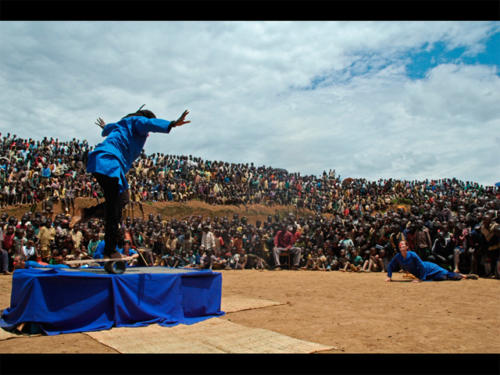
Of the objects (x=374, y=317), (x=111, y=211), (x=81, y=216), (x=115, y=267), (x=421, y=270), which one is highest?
(x=81, y=216)

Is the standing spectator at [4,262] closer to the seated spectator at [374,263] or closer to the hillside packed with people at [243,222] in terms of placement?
the hillside packed with people at [243,222]

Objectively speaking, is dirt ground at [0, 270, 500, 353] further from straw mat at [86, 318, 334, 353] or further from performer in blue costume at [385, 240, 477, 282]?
performer in blue costume at [385, 240, 477, 282]

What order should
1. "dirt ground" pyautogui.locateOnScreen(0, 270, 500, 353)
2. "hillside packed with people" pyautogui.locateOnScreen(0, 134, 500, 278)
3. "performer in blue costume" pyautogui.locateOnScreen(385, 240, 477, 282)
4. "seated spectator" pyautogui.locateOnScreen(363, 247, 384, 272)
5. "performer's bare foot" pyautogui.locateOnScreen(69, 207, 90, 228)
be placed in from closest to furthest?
"dirt ground" pyautogui.locateOnScreen(0, 270, 500, 353)
"performer in blue costume" pyautogui.locateOnScreen(385, 240, 477, 282)
"hillside packed with people" pyautogui.locateOnScreen(0, 134, 500, 278)
"seated spectator" pyautogui.locateOnScreen(363, 247, 384, 272)
"performer's bare foot" pyautogui.locateOnScreen(69, 207, 90, 228)

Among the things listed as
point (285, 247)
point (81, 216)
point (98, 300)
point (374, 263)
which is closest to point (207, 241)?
point (285, 247)

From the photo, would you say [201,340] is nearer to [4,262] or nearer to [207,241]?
[4,262]

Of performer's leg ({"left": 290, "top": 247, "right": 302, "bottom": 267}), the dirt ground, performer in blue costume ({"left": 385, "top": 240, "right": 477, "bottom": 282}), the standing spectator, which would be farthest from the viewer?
performer's leg ({"left": 290, "top": 247, "right": 302, "bottom": 267})

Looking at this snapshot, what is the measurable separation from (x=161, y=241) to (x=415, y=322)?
439 inches

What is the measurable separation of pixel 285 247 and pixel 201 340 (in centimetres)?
927

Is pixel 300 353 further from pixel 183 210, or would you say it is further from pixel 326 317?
pixel 183 210

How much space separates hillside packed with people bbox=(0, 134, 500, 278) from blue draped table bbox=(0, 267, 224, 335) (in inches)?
23.6

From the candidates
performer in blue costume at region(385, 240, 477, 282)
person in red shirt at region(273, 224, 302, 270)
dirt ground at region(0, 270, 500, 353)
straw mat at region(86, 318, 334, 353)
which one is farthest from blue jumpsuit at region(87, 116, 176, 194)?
person in red shirt at region(273, 224, 302, 270)

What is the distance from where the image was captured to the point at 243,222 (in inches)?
710

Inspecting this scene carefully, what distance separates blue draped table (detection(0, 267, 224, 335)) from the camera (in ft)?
12.0

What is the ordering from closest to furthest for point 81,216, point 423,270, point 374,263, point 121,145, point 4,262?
point 121,145, point 423,270, point 4,262, point 374,263, point 81,216
